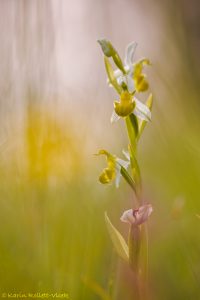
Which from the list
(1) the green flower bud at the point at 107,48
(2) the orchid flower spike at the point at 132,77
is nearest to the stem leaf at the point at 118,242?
(2) the orchid flower spike at the point at 132,77

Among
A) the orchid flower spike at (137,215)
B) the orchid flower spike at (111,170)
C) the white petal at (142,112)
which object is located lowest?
the orchid flower spike at (137,215)

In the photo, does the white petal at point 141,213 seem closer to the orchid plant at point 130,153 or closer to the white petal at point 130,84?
the orchid plant at point 130,153

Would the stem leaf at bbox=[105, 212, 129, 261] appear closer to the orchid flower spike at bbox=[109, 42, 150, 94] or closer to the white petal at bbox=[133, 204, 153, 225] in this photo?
the white petal at bbox=[133, 204, 153, 225]

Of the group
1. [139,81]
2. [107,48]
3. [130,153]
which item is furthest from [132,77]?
[130,153]

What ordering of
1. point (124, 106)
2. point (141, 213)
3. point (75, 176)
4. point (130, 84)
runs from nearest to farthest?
point (141, 213)
point (124, 106)
point (130, 84)
point (75, 176)

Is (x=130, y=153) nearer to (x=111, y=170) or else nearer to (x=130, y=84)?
(x=111, y=170)

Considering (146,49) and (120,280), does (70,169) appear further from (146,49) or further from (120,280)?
(146,49)
